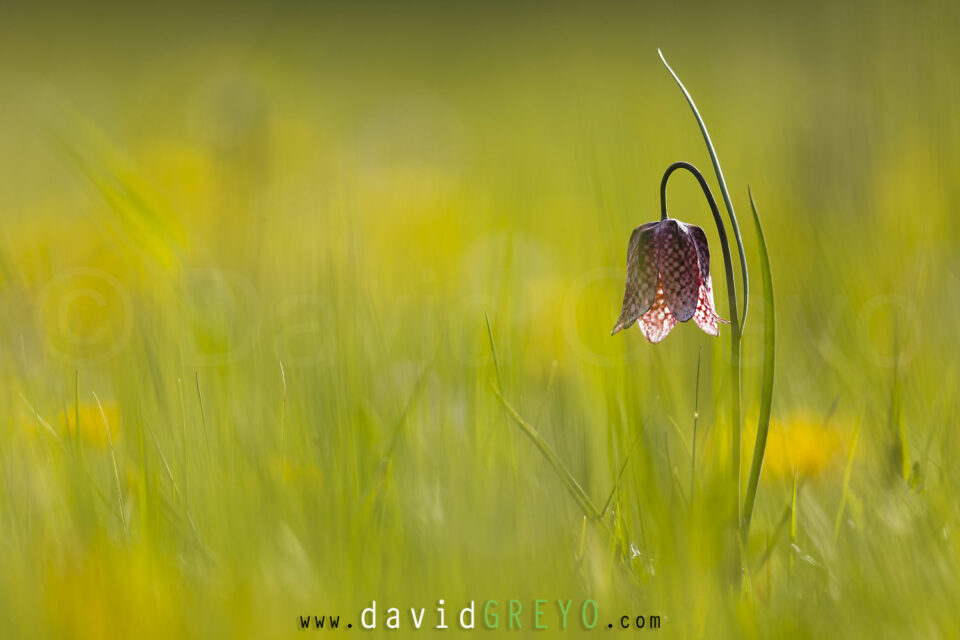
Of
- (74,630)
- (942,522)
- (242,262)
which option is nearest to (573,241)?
(242,262)

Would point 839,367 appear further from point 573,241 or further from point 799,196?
point 573,241

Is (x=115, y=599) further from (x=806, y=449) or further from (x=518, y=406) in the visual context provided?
(x=806, y=449)

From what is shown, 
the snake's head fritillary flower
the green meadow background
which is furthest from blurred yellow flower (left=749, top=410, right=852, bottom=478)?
the snake's head fritillary flower
